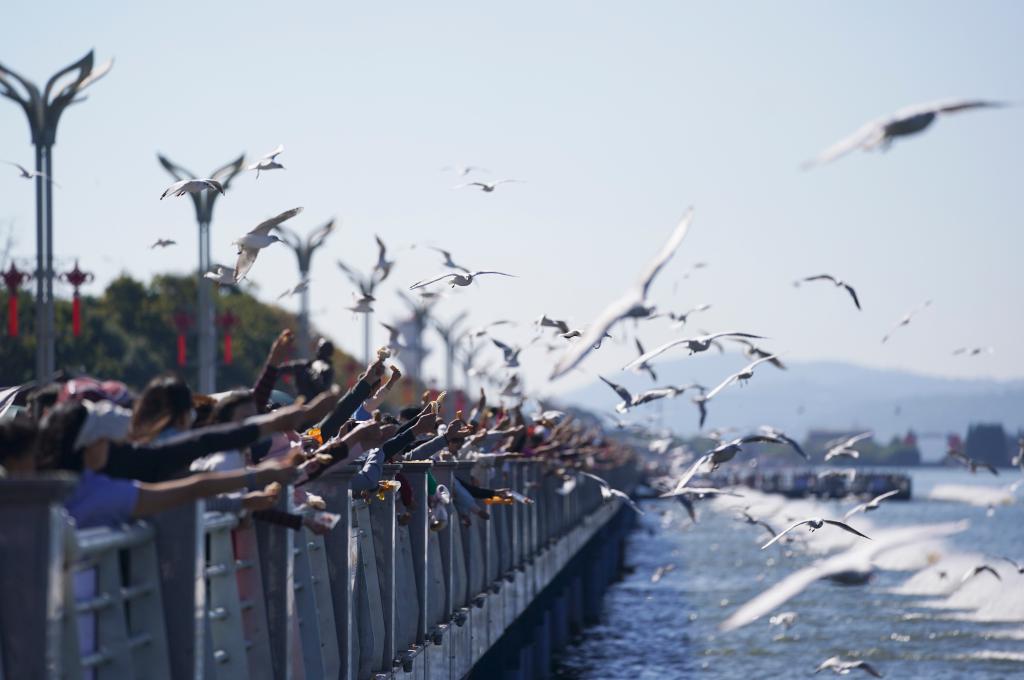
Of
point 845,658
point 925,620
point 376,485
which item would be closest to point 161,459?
point 376,485

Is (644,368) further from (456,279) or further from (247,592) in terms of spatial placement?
(247,592)

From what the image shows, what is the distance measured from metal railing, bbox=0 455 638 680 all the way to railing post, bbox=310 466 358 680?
1cm

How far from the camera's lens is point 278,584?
9391mm

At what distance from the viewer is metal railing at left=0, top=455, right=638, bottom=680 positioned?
5941mm

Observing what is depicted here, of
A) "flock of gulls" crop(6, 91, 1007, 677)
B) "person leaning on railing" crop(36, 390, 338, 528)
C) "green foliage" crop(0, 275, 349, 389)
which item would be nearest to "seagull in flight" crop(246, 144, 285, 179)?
"flock of gulls" crop(6, 91, 1007, 677)

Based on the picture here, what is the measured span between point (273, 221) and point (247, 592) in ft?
23.5

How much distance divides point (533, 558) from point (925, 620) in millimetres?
23782

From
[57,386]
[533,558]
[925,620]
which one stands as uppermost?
[57,386]

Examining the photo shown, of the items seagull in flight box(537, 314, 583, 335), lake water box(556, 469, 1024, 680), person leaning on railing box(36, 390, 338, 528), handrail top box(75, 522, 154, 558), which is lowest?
lake water box(556, 469, 1024, 680)

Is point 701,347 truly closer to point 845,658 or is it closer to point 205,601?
point 205,601

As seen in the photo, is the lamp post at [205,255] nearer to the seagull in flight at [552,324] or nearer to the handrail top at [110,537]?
the seagull in flight at [552,324]

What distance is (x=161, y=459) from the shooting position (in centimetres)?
738

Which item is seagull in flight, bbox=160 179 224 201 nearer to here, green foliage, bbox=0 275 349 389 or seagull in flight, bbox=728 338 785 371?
seagull in flight, bbox=728 338 785 371

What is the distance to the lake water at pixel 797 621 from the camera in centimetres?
3575
